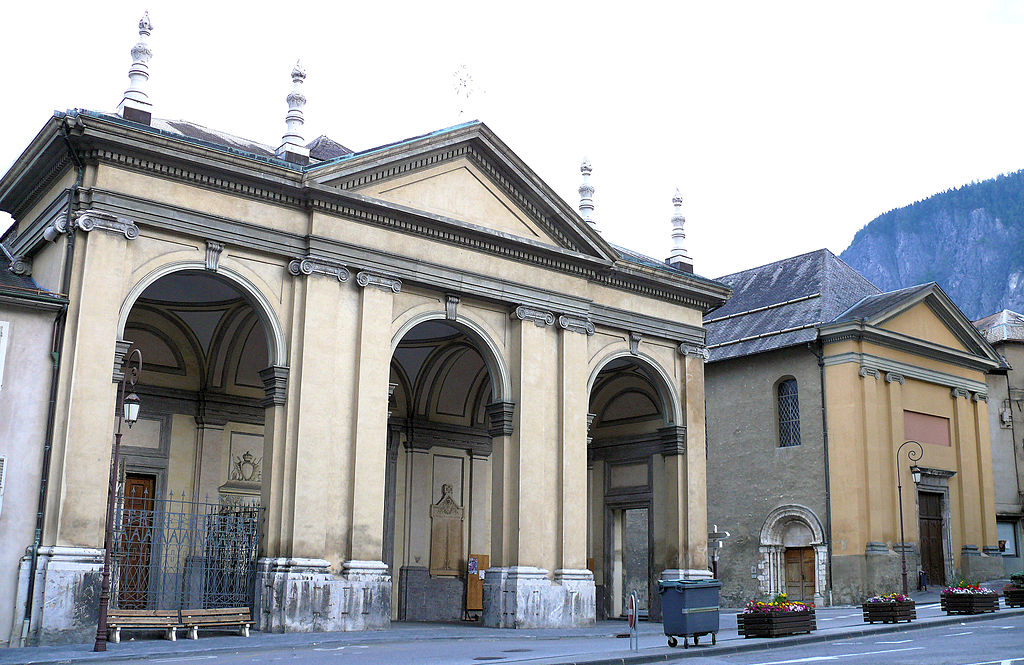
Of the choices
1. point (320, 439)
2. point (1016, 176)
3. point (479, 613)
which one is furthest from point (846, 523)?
point (1016, 176)

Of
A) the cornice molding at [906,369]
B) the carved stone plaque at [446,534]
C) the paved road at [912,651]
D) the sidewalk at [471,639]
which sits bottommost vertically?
the sidewalk at [471,639]

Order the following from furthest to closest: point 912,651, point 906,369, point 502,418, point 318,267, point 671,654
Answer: point 906,369
point 502,418
point 318,267
point 671,654
point 912,651

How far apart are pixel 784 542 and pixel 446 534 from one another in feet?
46.8

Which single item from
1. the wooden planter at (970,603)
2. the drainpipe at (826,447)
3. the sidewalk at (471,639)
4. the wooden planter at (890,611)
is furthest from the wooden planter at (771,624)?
the drainpipe at (826,447)

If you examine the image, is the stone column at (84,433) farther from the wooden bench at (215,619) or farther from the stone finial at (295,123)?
the stone finial at (295,123)

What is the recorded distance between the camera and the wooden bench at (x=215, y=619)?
17.8 metres

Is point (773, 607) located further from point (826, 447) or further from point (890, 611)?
point (826, 447)

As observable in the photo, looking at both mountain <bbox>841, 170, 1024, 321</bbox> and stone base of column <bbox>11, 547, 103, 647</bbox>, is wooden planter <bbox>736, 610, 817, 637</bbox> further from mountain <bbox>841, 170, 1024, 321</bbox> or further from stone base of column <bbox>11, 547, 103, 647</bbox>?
mountain <bbox>841, 170, 1024, 321</bbox>

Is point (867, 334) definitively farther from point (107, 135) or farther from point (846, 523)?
point (107, 135)

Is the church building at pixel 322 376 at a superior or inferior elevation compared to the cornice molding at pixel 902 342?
inferior

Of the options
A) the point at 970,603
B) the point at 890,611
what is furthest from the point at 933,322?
the point at 890,611

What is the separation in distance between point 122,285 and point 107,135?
2682 mm

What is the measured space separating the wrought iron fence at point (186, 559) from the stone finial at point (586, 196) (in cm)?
1134

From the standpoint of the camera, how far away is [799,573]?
35.4 metres
